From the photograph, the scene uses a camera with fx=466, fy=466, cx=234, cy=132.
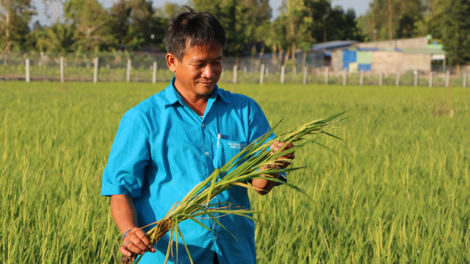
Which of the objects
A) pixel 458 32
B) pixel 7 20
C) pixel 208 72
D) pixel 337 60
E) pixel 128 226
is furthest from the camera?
pixel 337 60

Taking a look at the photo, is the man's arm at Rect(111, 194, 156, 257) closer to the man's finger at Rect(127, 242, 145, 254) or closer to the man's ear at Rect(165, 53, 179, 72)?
the man's finger at Rect(127, 242, 145, 254)

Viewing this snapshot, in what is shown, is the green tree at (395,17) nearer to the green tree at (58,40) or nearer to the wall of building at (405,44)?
the wall of building at (405,44)

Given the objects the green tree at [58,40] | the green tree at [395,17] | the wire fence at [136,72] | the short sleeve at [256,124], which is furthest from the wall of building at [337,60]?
the short sleeve at [256,124]

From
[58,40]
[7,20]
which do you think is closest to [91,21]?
[7,20]

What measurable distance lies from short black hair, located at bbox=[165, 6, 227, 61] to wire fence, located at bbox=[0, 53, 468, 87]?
14.7m

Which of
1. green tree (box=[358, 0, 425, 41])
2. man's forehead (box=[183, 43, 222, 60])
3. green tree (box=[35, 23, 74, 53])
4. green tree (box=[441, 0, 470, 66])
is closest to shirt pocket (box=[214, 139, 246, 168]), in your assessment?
man's forehead (box=[183, 43, 222, 60])

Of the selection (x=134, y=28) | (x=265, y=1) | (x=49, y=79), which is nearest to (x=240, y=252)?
(x=49, y=79)

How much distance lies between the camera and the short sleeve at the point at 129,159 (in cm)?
126

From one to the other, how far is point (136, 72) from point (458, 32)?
26.5 meters

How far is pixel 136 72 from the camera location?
22.0 metres

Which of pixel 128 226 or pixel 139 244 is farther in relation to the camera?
pixel 128 226

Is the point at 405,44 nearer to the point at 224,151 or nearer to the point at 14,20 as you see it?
the point at 14,20

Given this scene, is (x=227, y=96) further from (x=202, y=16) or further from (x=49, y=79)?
(x=49, y=79)

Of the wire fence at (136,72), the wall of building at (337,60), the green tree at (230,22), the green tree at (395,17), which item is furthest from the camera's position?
the green tree at (395,17)
